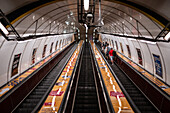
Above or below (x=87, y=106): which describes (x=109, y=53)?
above

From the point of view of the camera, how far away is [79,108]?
Result: 6.41m

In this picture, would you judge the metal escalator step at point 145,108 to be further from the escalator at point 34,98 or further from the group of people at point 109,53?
the group of people at point 109,53

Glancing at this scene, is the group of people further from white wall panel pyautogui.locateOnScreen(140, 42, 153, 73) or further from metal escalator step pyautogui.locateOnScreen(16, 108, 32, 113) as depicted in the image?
metal escalator step pyautogui.locateOnScreen(16, 108, 32, 113)

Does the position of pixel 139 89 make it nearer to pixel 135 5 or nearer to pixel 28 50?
pixel 135 5

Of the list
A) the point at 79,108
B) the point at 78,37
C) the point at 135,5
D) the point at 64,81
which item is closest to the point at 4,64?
the point at 64,81

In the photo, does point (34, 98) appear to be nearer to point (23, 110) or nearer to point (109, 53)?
point (23, 110)

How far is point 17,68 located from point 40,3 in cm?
529

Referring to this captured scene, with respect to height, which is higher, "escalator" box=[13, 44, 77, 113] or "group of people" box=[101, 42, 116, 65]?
"group of people" box=[101, 42, 116, 65]

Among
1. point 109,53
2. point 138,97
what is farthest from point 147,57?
point 109,53

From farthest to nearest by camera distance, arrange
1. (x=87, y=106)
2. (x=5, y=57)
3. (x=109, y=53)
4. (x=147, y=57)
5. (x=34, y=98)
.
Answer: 1. (x=109, y=53)
2. (x=147, y=57)
3. (x=34, y=98)
4. (x=5, y=57)
5. (x=87, y=106)

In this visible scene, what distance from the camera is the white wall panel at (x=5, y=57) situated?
250 inches

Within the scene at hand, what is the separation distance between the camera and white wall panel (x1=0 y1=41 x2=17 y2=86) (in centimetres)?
634

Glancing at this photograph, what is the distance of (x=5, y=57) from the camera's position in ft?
22.4

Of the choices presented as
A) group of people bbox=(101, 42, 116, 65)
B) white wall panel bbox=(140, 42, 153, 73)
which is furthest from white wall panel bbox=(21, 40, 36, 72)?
white wall panel bbox=(140, 42, 153, 73)
